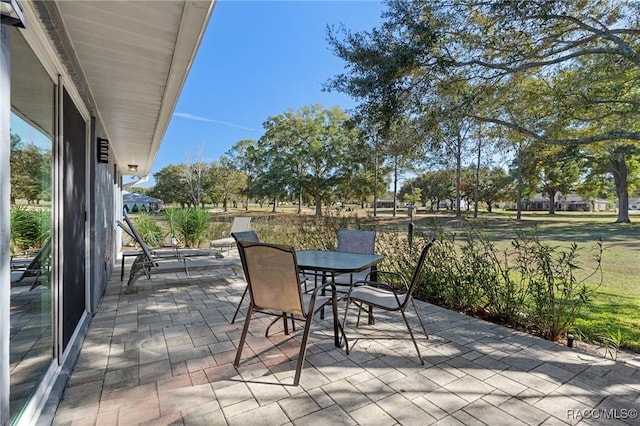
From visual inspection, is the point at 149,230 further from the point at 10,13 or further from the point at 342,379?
the point at 10,13

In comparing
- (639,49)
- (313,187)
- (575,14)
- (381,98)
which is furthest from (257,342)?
(313,187)

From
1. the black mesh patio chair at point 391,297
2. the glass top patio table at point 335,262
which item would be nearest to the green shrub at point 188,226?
the glass top patio table at point 335,262

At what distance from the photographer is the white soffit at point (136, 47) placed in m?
1.77

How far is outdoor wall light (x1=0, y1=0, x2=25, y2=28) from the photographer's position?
3.86 feet

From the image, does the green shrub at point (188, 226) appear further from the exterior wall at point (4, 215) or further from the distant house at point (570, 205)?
the distant house at point (570, 205)

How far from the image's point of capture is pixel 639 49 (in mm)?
4477

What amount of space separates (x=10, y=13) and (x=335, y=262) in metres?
2.73

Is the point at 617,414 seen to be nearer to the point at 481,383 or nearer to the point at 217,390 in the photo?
the point at 481,383

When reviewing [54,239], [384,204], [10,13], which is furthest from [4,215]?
[384,204]

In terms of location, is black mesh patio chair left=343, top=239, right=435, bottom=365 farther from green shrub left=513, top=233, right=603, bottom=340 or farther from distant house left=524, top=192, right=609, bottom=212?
distant house left=524, top=192, right=609, bottom=212

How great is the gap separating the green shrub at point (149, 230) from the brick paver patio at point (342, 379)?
5692 mm

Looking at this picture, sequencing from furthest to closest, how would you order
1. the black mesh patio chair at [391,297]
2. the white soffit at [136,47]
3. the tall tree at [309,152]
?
1. the tall tree at [309,152]
2. the black mesh patio chair at [391,297]
3. the white soffit at [136,47]

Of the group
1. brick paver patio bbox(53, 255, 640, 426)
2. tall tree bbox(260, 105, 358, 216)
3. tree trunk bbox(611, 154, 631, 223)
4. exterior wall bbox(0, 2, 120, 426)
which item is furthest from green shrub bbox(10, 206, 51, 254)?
tree trunk bbox(611, 154, 631, 223)

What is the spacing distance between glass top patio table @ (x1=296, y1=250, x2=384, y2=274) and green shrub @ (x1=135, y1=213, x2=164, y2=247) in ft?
20.9
